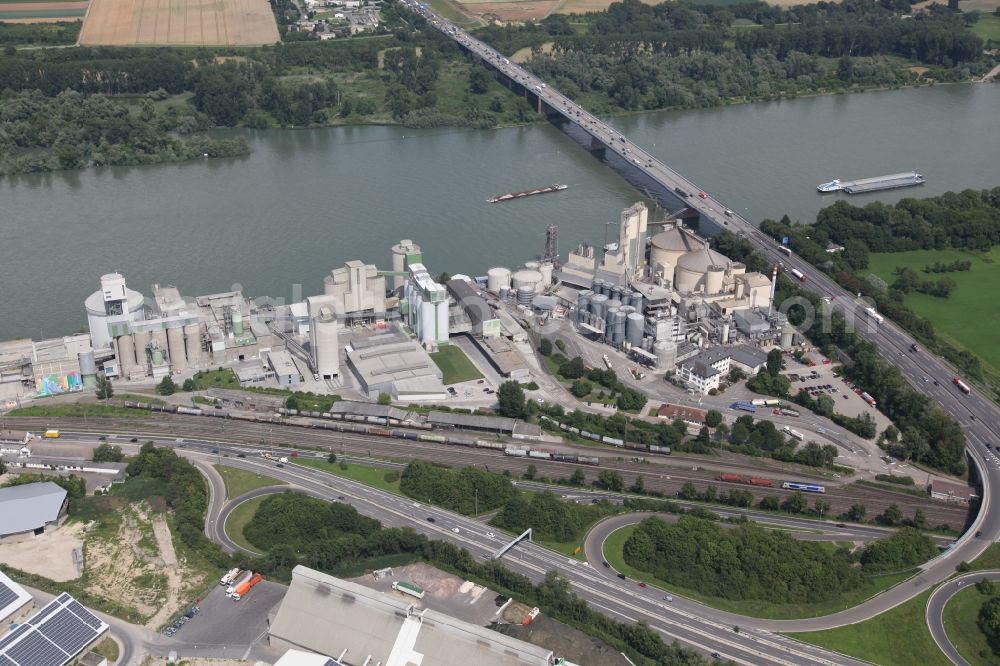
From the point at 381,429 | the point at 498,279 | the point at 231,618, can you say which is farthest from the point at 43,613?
the point at 498,279

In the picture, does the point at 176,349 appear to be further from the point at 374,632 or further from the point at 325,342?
the point at 374,632

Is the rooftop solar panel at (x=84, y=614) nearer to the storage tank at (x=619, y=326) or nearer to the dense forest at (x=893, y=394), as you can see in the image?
the storage tank at (x=619, y=326)

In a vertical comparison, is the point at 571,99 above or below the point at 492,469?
above

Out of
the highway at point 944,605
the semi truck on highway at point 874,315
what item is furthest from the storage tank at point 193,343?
the semi truck on highway at point 874,315

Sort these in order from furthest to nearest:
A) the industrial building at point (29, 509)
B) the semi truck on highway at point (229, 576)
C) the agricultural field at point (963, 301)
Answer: the agricultural field at point (963, 301) < the industrial building at point (29, 509) < the semi truck on highway at point (229, 576)

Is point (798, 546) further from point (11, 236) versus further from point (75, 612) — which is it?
point (11, 236)

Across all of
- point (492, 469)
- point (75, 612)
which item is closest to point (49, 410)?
point (75, 612)

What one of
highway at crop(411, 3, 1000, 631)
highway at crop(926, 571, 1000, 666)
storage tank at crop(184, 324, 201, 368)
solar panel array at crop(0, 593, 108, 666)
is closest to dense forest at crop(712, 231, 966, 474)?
highway at crop(411, 3, 1000, 631)
